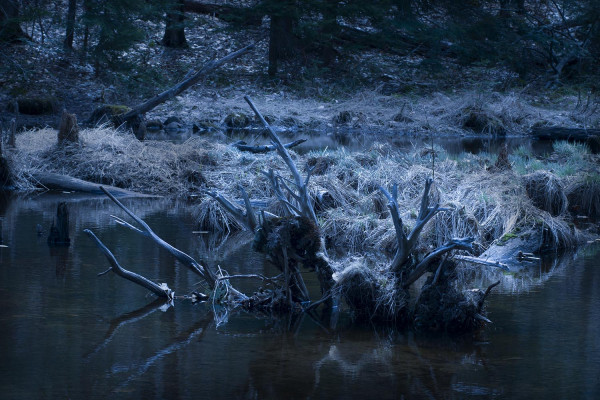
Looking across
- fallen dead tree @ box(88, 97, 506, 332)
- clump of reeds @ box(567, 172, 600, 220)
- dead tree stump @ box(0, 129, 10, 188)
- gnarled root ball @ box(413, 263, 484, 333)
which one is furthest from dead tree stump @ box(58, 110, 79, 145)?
gnarled root ball @ box(413, 263, 484, 333)

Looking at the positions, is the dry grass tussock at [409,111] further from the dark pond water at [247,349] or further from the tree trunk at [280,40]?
the dark pond water at [247,349]

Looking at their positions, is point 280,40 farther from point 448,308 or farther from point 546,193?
point 448,308

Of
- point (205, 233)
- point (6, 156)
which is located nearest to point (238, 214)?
point (205, 233)

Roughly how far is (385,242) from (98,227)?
11.3ft

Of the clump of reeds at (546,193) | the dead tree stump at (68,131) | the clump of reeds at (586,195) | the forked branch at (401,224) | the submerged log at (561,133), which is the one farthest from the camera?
the submerged log at (561,133)

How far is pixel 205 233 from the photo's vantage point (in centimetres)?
1012

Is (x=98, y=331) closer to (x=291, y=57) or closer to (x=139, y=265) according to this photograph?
(x=139, y=265)

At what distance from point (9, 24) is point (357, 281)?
18101 millimetres

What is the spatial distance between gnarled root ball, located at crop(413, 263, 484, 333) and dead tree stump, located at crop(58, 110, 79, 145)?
9049 millimetres

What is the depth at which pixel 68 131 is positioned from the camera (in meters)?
13.8

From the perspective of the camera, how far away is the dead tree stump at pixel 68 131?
1378 cm

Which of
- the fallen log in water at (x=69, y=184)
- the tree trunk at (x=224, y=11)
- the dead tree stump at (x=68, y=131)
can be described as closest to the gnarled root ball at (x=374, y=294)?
the fallen log in water at (x=69, y=184)

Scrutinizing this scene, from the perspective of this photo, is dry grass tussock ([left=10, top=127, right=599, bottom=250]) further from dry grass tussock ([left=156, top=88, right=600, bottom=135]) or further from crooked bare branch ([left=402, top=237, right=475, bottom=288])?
dry grass tussock ([left=156, top=88, right=600, bottom=135])

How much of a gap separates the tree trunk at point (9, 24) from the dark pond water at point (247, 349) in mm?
15093
